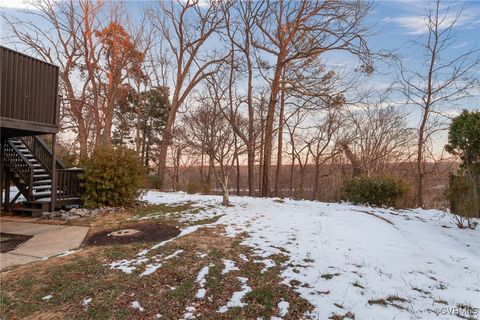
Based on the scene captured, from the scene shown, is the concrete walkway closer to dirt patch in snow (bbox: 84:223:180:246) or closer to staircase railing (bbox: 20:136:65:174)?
dirt patch in snow (bbox: 84:223:180:246)

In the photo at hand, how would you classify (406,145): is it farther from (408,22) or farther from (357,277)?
(357,277)

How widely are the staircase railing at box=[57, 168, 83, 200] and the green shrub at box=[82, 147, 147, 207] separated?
188mm

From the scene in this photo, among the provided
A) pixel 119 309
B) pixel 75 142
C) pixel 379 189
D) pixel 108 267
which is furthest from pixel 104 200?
pixel 75 142

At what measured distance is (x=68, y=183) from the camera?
760 cm

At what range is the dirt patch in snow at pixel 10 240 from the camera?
4.55 m

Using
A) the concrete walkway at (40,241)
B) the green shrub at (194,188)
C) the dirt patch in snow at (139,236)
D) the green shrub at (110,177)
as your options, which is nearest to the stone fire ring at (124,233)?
the dirt patch in snow at (139,236)

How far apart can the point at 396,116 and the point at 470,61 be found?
6866 mm

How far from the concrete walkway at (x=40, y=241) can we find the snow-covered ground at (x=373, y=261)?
108 inches

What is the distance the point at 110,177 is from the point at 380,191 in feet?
26.1

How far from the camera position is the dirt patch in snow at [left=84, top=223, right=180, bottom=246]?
4.82m

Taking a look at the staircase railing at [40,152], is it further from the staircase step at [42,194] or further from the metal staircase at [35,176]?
the staircase step at [42,194]

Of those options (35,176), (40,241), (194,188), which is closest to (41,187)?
(35,176)

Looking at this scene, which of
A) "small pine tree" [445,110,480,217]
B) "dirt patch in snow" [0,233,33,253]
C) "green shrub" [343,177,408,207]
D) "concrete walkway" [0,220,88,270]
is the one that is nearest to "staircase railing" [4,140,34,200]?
"concrete walkway" [0,220,88,270]

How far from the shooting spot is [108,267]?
363 centimetres
